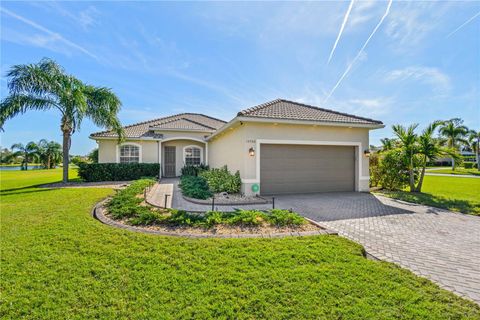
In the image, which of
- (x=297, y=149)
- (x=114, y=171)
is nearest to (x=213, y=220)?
(x=297, y=149)

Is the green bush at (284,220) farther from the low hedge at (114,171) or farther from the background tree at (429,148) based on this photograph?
the low hedge at (114,171)

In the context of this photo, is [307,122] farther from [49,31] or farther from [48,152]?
[48,152]

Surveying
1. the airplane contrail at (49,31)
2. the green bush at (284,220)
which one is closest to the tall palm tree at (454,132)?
the green bush at (284,220)

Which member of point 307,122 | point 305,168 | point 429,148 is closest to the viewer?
point 307,122

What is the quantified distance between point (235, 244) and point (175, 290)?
148 cm

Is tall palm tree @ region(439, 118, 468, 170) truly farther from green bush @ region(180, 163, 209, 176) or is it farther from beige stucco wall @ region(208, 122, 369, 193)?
green bush @ region(180, 163, 209, 176)

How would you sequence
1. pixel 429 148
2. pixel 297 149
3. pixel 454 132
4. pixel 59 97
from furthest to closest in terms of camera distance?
1. pixel 454 132
2. pixel 59 97
3. pixel 429 148
4. pixel 297 149

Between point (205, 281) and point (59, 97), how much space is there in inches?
602

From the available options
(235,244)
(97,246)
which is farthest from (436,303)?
(97,246)

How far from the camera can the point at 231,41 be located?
1078 cm

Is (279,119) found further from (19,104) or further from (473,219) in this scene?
(19,104)

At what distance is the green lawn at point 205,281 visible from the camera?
2.34 meters

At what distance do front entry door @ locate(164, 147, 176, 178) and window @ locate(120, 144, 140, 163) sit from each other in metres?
2.32

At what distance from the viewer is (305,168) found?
10242 millimetres
